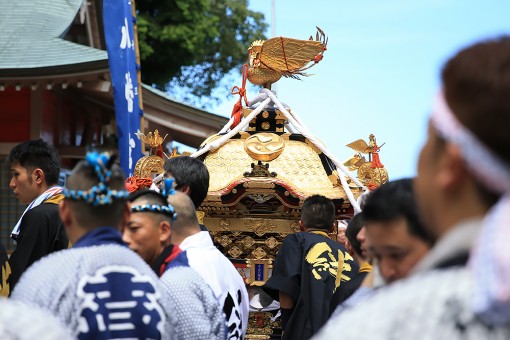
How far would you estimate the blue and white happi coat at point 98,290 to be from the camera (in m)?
2.44

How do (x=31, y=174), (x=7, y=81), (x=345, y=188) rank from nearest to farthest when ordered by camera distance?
(x=31, y=174) < (x=345, y=188) < (x=7, y=81)

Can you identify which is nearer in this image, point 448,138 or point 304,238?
point 448,138

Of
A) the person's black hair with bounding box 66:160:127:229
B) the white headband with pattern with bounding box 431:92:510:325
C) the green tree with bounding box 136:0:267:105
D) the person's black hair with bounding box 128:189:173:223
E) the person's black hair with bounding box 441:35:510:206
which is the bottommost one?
the green tree with bounding box 136:0:267:105

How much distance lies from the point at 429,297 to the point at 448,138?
0.81ft

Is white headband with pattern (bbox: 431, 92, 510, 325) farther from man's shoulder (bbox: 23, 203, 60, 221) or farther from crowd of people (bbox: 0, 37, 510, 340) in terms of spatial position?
man's shoulder (bbox: 23, 203, 60, 221)

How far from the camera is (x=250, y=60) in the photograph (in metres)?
7.58

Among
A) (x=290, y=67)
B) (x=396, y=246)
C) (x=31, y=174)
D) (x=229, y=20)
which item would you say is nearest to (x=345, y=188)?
(x=290, y=67)

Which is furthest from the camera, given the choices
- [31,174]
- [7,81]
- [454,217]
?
[7,81]

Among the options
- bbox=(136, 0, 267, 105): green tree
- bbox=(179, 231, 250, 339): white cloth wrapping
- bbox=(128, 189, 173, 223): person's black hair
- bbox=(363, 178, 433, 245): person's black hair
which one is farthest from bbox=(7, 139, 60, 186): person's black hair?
bbox=(136, 0, 267, 105): green tree

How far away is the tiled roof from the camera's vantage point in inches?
430

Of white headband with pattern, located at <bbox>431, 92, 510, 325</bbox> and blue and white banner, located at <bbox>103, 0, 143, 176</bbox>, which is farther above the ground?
white headband with pattern, located at <bbox>431, 92, 510, 325</bbox>

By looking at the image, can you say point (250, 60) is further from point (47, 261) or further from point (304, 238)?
point (47, 261)

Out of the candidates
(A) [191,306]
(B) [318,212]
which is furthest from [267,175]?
(A) [191,306]

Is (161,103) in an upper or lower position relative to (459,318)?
lower
